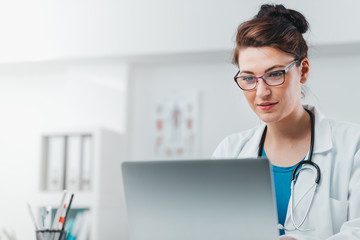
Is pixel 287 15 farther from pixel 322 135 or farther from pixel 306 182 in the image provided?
pixel 306 182

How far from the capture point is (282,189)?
1.48 meters

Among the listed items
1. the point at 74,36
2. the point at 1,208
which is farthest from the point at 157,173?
the point at 1,208

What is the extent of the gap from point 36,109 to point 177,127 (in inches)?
43.1

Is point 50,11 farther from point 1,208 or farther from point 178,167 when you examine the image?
point 178,167

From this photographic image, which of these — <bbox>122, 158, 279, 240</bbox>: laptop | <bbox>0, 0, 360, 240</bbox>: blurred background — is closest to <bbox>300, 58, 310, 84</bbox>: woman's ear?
<bbox>122, 158, 279, 240</bbox>: laptop

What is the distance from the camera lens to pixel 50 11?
3.29m

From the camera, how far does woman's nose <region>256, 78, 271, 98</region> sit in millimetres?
1479

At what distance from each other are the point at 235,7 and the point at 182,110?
0.76 metres

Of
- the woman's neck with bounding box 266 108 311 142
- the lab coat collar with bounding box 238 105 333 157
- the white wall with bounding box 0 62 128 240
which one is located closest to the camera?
the lab coat collar with bounding box 238 105 333 157

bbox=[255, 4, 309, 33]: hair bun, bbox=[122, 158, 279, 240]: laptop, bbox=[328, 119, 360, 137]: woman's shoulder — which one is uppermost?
bbox=[255, 4, 309, 33]: hair bun

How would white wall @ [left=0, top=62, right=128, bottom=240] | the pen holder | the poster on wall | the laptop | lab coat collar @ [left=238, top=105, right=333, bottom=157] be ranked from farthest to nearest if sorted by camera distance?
white wall @ [left=0, top=62, right=128, bottom=240] → the poster on wall → lab coat collar @ [left=238, top=105, right=333, bottom=157] → the pen holder → the laptop

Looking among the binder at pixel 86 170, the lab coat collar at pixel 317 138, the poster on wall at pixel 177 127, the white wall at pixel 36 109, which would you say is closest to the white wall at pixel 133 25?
the white wall at pixel 36 109

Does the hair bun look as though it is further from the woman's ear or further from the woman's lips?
the woman's lips

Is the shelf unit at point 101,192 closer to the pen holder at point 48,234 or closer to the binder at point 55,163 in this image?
the binder at point 55,163
